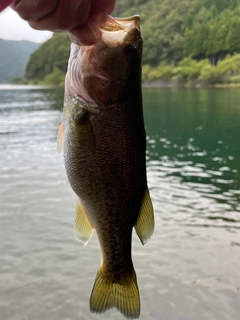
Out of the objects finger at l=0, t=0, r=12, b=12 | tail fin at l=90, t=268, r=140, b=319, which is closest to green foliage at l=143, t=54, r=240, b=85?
tail fin at l=90, t=268, r=140, b=319

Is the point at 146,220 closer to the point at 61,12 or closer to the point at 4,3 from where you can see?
the point at 61,12

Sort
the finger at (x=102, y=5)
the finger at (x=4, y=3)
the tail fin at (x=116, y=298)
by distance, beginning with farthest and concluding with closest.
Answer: the tail fin at (x=116, y=298) < the finger at (x=102, y=5) < the finger at (x=4, y=3)

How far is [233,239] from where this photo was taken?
9094 mm

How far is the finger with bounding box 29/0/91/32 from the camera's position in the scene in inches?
50.2

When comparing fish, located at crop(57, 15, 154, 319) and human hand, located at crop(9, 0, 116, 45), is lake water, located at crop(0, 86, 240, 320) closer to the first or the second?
fish, located at crop(57, 15, 154, 319)

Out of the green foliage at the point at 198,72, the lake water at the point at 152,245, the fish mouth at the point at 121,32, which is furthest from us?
the green foliage at the point at 198,72

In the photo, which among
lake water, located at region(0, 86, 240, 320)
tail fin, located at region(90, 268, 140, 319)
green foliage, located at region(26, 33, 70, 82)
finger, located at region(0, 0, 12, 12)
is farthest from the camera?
green foliage, located at region(26, 33, 70, 82)

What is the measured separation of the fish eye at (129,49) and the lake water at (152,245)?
528 centimetres

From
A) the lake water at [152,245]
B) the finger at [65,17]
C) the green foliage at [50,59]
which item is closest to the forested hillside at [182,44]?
the green foliage at [50,59]

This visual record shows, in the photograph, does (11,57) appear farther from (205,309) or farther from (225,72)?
(205,309)

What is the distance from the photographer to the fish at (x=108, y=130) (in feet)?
6.16

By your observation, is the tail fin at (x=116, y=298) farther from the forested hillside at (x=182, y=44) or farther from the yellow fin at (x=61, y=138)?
the forested hillside at (x=182, y=44)

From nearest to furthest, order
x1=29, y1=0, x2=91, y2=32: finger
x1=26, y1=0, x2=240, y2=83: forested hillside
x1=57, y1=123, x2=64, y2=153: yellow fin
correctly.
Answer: x1=29, y1=0, x2=91, y2=32: finger < x1=57, y1=123, x2=64, y2=153: yellow fin < x1=26, y1=0, x2=240, y2=83: forested hillside

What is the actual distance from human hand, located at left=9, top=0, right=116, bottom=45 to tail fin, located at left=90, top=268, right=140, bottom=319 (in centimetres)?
136
